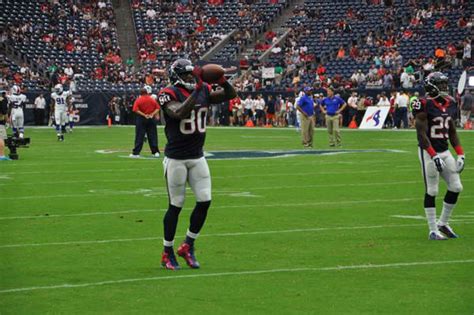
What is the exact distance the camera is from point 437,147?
11898 mm

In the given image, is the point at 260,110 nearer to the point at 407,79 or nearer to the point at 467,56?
the point at 407,79

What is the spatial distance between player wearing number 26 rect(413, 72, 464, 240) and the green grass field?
12.1 inches

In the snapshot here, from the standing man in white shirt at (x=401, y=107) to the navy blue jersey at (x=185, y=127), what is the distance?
33.8 meters

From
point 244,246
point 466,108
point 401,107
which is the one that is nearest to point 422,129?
point 244,246

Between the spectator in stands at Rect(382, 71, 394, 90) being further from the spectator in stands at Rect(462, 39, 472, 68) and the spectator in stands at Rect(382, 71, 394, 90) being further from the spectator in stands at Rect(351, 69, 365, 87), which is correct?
→ the spectator in stands at Rect(462, 39, 472, 68)

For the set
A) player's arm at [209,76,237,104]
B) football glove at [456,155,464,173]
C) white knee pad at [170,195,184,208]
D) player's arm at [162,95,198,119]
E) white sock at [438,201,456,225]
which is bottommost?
white sock at [438,201,456,225]

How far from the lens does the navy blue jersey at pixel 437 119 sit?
1191 centimetres

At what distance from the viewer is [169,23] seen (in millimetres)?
61156

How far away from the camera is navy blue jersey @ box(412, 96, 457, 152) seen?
11906mm

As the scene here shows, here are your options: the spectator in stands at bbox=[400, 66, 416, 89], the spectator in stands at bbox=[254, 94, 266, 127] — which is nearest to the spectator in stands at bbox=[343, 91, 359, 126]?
the spectator in stands at bbox=[400, 66, 416, 89]

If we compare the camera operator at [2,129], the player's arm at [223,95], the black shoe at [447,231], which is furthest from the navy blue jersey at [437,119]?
the camera operator at [2,129]

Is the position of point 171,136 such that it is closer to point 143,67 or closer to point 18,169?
point 18,169

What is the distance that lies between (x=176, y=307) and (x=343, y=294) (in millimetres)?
1342

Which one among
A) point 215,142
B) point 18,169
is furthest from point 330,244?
point 215,142
